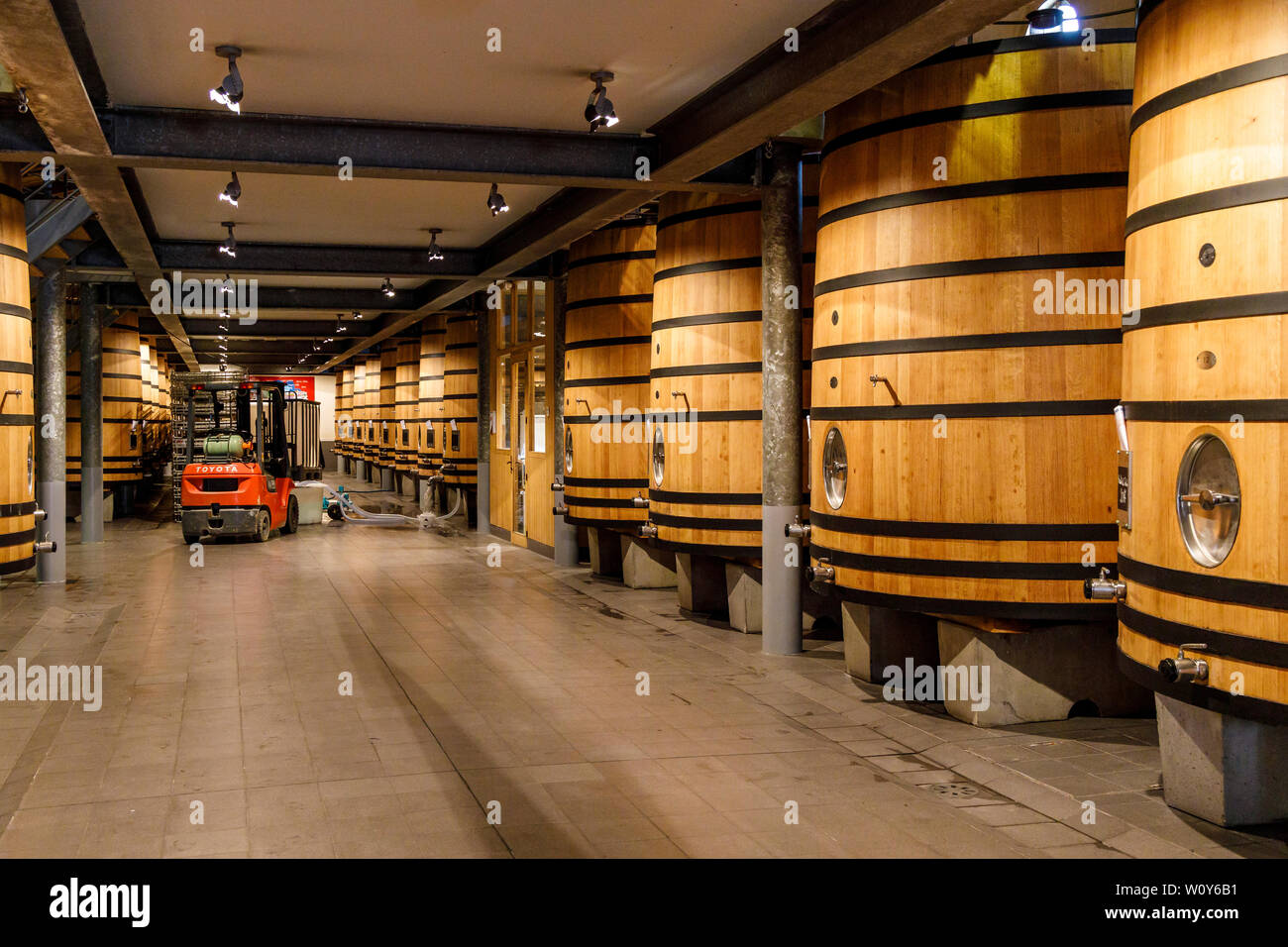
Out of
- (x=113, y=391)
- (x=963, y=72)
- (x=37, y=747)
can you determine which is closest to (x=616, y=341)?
(x=963, y=72)

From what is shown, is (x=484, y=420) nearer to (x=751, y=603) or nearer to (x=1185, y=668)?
(x=751, y=603)

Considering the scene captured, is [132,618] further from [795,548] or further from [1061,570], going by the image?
[1061,570]

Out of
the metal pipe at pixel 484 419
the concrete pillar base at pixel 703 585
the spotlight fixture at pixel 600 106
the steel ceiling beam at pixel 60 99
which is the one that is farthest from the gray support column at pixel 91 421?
the spotlight fixture at pixel 600 106

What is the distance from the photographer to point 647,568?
11.8 meters

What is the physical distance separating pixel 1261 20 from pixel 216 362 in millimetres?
41200

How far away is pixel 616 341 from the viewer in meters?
11.5

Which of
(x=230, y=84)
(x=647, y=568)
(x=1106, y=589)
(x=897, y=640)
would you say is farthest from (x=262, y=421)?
(x=1106, y=589)

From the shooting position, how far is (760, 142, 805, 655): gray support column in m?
8.00

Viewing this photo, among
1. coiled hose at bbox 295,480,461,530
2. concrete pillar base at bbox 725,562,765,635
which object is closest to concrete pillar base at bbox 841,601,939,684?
concrete pillar base at bbox 725,562,765,635

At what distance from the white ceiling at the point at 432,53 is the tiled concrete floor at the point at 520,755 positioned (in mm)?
3779

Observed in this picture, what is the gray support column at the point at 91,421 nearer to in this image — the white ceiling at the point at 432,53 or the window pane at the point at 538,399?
the window pane at the point at 538,399

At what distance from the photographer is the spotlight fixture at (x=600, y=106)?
6879 mm

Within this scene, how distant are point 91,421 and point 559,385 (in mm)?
6950

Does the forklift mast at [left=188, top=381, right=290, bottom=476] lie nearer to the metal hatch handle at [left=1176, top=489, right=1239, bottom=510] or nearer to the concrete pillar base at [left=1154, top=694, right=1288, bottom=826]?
the concrete pillar base at [left=1154, top=694, right=1288, bottom=826]
